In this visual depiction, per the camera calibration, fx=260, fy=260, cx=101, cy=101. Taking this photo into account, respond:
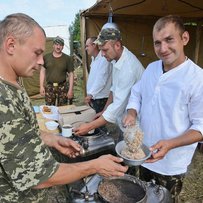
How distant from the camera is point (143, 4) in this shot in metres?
5.11

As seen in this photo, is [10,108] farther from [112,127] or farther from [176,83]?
[112,127]

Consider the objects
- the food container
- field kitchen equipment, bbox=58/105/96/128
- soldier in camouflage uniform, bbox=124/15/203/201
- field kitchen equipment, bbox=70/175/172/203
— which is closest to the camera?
field kitchen equipment, bbox=70/175/172/203

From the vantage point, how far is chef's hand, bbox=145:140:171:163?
64.3 inches

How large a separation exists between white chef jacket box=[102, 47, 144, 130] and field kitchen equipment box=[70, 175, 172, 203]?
87 centimetres

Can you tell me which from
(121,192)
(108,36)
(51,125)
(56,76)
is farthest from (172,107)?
(56,76)

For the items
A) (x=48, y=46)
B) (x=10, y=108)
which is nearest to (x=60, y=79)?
(x=48, y=46)

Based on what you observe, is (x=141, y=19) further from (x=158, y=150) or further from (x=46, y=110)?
(x=158, y=150)

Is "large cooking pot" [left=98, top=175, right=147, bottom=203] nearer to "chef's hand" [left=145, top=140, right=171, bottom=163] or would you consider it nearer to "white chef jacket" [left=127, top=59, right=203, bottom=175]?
"chef's hand" [left=145, top=140, right=171, bottom=163]

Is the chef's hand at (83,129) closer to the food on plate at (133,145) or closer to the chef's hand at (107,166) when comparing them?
the food on plate at (133,145)

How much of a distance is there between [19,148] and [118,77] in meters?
1.66

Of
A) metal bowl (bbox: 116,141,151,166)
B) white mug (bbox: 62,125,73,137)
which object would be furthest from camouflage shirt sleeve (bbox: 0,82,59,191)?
white mug (bbox: 62,125,73,137)

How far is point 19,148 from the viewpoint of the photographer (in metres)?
1.04

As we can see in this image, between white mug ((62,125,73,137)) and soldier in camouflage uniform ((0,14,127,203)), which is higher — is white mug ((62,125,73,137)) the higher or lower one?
the lower one

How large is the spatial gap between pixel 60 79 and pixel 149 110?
12.0 ft
